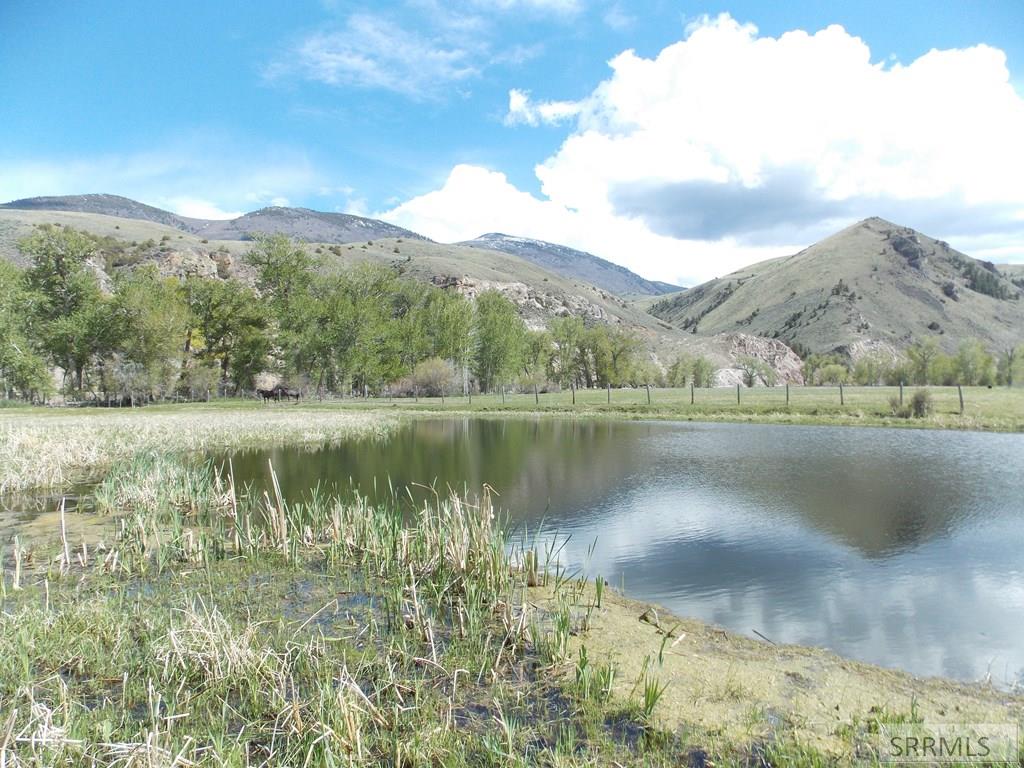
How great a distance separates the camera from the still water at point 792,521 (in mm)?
8477

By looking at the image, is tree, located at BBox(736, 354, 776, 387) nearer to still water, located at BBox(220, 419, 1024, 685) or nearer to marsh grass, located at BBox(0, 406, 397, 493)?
still water, located at BBox(220, 419, 1024, 685)

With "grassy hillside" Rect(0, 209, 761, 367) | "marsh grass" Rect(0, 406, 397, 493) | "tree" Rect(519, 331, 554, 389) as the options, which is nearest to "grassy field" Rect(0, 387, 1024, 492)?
"marsh grass" Rect(0, 406, 397, 493)

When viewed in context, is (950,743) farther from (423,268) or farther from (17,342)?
(423,268)

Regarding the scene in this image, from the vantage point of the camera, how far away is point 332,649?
7.02 metres

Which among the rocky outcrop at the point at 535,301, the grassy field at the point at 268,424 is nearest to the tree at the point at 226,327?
the grassy field at the point at 268,424

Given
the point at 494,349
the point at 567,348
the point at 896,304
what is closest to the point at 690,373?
the point at 567,348

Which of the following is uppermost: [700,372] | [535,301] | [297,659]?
[535,301]

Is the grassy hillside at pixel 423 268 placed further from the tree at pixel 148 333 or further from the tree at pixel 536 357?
the tree at pixel 148 333

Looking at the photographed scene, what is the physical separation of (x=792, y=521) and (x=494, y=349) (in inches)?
2838

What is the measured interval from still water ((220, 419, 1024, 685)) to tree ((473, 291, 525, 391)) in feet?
180

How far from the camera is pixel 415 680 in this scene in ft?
19.9

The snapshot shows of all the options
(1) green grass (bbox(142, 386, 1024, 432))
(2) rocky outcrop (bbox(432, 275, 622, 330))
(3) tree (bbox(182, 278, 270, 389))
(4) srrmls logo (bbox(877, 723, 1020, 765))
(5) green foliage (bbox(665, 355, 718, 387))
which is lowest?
(4) srrmls logo (bbox(877, 723, 1020, 765))

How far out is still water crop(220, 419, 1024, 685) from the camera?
848cm

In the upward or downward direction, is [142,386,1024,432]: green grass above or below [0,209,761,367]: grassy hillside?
below
